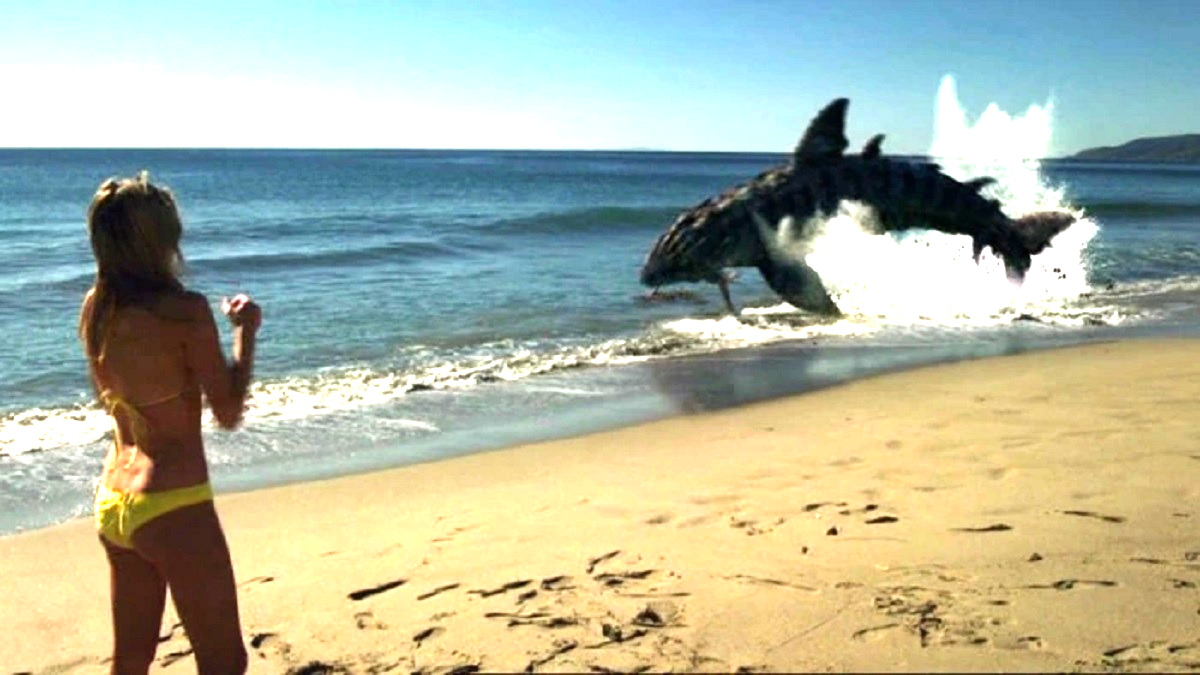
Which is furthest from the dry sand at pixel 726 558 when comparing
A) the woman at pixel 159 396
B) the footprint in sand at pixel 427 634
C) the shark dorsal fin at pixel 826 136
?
the shark dorsal fin at pixel 826 136

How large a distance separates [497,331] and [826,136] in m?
5.13

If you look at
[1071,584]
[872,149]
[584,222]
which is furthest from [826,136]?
[584,222]

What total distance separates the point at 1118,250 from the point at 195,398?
27641mm

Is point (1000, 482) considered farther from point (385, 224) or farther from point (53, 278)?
point (385, 224)

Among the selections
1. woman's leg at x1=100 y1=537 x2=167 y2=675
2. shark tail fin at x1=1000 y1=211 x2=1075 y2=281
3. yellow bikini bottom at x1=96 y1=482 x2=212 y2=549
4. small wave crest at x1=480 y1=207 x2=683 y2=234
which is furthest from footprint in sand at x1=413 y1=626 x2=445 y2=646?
small wave crest at x1=480 y1=207 x2=683 y2=234

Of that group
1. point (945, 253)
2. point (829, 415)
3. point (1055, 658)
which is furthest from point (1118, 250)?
point (1055, 658)

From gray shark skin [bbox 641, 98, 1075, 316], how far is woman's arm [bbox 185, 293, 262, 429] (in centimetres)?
1104

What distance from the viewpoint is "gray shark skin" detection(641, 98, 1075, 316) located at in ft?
48.4

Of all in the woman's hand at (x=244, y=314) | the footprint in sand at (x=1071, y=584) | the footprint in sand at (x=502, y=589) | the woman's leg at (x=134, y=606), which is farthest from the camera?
the footprint in sand at (x=502, y=589)

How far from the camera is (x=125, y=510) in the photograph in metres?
3.62

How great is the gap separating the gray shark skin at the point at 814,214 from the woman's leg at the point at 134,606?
11000mm

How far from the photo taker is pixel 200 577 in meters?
3.68

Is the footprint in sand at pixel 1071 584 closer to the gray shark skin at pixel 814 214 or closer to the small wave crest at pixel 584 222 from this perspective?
the gray shark skin at pixel 814 214

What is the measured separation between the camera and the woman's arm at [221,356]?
3.54m
